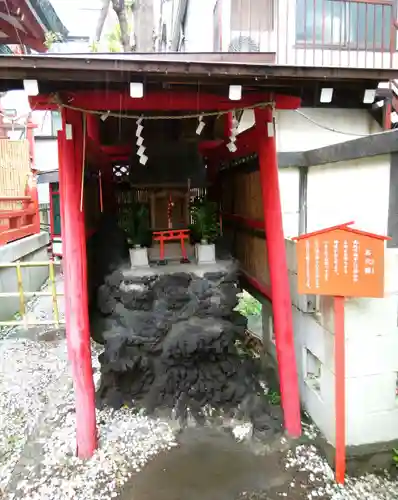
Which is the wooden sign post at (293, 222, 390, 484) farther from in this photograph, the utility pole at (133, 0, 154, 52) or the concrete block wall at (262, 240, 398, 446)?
the utility pole at (133, 0, 154, 52)

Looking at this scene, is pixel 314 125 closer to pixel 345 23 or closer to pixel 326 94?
pixel 345 23

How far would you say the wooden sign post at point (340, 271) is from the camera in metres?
4.32

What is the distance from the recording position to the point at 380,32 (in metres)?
8.36

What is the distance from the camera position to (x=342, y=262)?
14.7 ft

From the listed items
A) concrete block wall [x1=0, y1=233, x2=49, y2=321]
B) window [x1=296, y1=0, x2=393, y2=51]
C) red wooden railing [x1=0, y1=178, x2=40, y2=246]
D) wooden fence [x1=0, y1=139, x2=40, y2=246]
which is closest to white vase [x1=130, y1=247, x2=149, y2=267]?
concrete block wall [x1=0, y1=233, x2=49, y2=321]

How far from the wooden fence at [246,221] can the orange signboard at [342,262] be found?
Result: 199 centimetres

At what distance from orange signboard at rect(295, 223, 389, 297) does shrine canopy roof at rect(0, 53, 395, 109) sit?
Answer: 5.64 ft

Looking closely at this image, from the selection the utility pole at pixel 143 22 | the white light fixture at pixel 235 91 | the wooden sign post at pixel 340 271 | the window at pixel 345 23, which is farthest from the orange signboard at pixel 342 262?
the utility pole at pixel 143 22

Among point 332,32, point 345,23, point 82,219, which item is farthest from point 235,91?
point 345,23

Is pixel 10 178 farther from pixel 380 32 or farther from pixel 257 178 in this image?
pixel 380 32

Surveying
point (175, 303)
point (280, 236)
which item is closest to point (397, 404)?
point (280, 236)

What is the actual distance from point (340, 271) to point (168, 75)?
2878 mm

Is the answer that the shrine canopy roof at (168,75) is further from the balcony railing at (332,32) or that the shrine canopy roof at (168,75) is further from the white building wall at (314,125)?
the balcony railing at (332,32)

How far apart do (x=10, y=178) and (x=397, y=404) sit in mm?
13838
